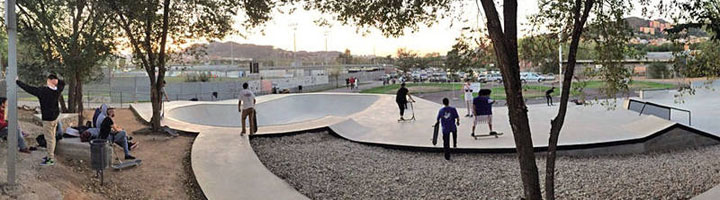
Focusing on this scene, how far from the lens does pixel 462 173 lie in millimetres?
8523

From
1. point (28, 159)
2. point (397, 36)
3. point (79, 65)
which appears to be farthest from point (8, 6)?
point (79, 65)

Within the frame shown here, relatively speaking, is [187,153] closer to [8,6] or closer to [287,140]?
[287,140]

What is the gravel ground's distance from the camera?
7094mm

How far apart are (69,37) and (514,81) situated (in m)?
12.2

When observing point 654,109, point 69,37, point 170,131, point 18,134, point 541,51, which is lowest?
point 170,131

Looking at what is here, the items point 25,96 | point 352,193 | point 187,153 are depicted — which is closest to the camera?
point 352,193

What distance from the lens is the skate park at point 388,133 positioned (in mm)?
7191

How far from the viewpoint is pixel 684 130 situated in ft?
39.5

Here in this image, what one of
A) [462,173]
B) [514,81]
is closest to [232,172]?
[462,173]

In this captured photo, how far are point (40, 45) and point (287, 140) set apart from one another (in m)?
7.51

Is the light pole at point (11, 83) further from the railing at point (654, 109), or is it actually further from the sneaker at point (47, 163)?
the railing at point (654, 109)

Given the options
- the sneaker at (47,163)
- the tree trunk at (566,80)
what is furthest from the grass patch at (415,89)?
the tree trunk at (566,80)

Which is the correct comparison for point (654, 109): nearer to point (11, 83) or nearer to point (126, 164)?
point (126, 164)

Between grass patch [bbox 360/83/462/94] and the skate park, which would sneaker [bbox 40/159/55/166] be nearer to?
the skate park
